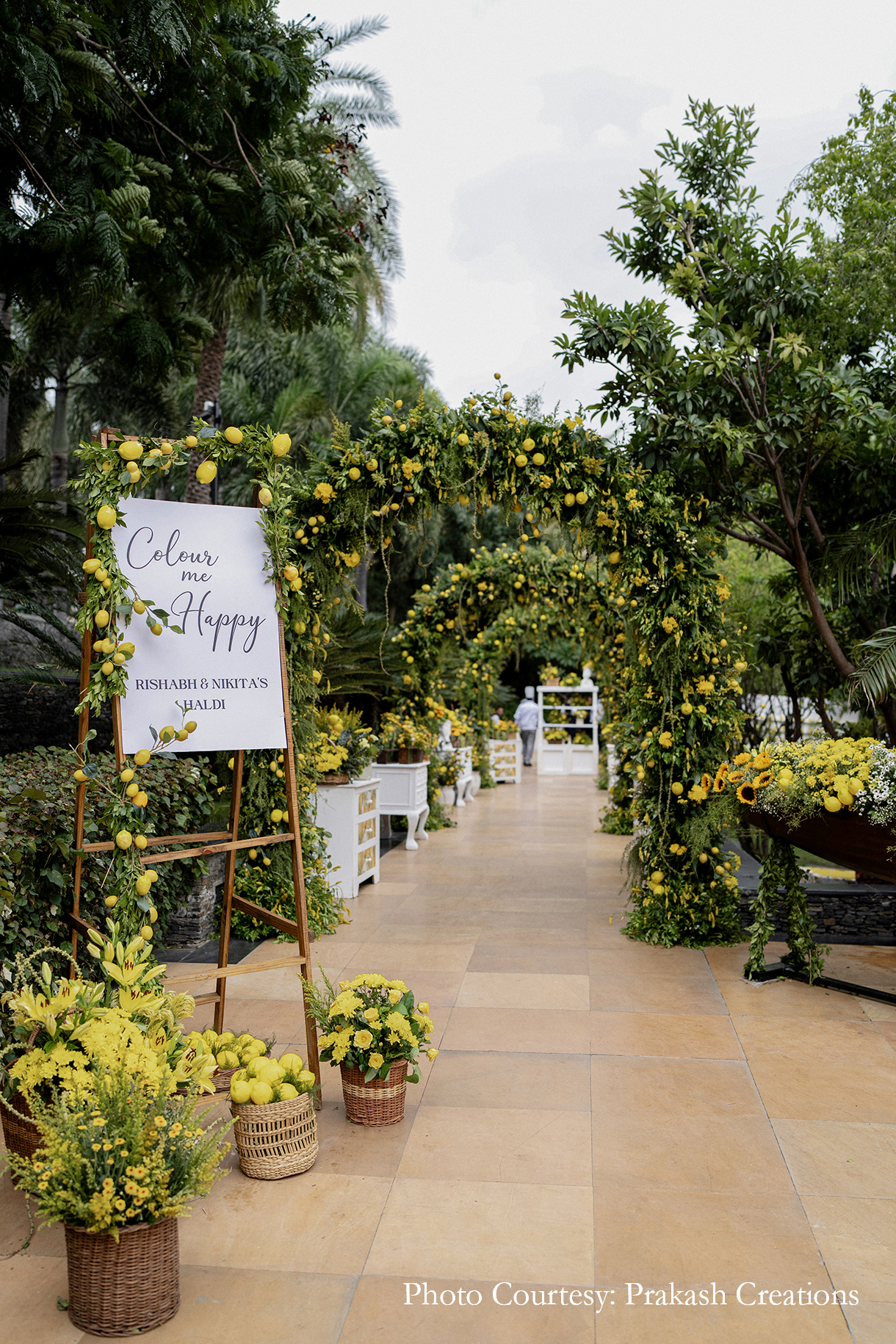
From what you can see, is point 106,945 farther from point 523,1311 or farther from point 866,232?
point 866,232

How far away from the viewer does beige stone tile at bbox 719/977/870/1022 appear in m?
4.07

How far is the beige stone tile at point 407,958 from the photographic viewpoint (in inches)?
185

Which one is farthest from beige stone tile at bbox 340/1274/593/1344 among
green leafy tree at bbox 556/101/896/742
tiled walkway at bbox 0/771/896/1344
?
green leafy tree at bbox 556/101/896/742

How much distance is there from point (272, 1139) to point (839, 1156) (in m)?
1.70

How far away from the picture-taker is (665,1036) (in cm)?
381

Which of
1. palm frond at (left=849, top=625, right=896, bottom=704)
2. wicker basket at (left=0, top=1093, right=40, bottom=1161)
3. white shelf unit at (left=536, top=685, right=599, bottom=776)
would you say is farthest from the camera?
white shelf unit at (left=536, top=685, right=599, bottom=776)

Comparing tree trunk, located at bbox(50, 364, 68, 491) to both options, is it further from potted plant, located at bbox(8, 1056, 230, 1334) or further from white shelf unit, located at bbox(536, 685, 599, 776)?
potted plant, located at bbox(8, 1056, 230, 1334)

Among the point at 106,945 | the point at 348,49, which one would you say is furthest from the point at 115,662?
the point at 348,49

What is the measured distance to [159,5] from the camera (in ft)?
15.4

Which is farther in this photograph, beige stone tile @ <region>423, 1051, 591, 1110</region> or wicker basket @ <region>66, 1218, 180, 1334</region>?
beige stone tile @ <region>423, 1051, 591, 1110</region>

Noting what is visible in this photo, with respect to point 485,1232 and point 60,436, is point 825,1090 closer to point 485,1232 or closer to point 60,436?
point 485,1232

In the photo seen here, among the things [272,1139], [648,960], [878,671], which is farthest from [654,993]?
[272,1139]

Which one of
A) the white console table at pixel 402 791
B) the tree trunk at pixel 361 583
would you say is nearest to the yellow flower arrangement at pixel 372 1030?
the white console table at pixel 402 791

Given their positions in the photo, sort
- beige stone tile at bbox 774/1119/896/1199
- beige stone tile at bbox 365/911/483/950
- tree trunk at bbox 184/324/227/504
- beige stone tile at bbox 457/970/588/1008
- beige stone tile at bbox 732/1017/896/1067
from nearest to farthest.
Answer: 1. beige stone tile at bbox 774/1119/896/1199
2. beige stone tile at bbox 732/1017/896/1067
3. beige stone tile at bbox 457/970/588/1008
4. beige stone tile at bbox 365/911/483/950
5. tree trunk at bbox 184/324/227/504
